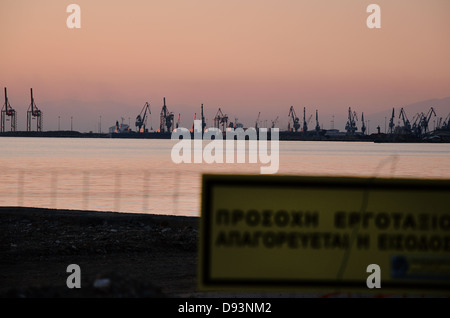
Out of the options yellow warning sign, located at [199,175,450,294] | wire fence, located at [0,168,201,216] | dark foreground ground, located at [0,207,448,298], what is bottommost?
wire fence, located at [0,168,201,216]

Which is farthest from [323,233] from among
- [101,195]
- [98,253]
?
[101,195]

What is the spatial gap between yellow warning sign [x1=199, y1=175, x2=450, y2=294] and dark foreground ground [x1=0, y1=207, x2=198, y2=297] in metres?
2.57

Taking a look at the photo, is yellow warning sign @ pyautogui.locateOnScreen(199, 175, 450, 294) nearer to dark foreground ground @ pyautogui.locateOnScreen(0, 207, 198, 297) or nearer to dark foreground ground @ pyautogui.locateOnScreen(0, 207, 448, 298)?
dark foreground ground @ pyautogui.locateOnScreen(0, 207, 448, 298)

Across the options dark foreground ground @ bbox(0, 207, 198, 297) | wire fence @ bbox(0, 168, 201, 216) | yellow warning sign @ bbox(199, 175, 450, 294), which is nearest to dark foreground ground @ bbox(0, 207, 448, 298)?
dark foreground ground @ bbox(0, 207, 198, 297)

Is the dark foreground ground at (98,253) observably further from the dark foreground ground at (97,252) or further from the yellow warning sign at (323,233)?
the yellow warning sign at (323,233)

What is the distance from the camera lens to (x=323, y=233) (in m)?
6.04

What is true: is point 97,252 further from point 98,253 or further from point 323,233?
point 323,233

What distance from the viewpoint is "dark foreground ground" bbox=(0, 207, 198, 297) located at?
854cm

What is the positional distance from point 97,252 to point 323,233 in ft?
35.6

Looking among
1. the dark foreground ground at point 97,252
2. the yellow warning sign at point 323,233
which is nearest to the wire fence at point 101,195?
the dark foreground ground at point 97,252
